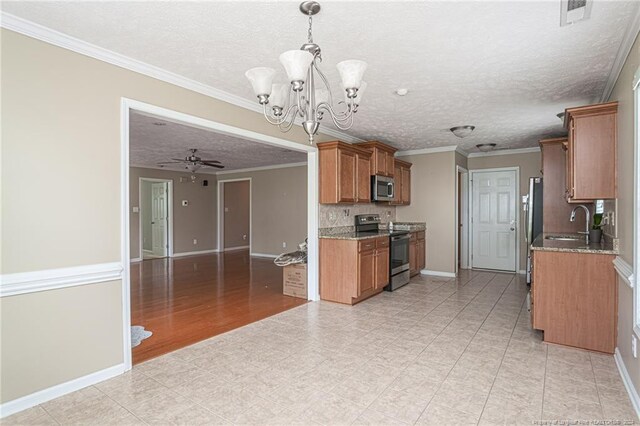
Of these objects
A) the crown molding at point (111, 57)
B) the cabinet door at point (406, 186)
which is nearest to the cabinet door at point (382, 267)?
the cabinet door at point (406, 186)

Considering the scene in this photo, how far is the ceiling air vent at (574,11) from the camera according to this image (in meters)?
1.98

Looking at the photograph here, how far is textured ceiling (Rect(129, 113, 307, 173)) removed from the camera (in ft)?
16.3

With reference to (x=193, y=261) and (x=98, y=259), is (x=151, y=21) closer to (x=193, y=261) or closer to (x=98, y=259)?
(x=98, y=259)

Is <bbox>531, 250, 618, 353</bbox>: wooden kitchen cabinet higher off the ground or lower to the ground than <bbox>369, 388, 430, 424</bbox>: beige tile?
higher

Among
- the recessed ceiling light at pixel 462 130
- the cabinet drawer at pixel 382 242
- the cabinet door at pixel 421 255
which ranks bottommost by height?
the cabinet door at pixel 421 255

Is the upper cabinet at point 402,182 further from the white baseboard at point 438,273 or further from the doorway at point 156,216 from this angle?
the doorway at point 156,216

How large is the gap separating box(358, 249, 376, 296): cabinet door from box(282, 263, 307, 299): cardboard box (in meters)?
0.83

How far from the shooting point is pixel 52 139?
7.65 ft

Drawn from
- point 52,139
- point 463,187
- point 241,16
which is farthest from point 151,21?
point 463,187

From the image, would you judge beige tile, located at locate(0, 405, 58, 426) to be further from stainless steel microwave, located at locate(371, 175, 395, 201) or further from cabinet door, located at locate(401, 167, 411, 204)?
cabinet door, located at locate(401, 167, 411, 204)

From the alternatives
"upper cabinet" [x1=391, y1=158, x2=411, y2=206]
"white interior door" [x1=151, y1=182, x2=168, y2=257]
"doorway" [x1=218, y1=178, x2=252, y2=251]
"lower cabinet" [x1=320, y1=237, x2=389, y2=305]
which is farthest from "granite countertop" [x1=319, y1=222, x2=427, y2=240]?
"white interior door" [x1=151, y1=182, x2=168, y2=257]

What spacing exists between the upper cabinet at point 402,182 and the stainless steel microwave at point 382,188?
350 mm

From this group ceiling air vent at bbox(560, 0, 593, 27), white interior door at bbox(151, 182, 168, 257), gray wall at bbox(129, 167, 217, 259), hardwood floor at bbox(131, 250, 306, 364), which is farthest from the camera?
white interior door at bbox(151, 182, 168, 257)

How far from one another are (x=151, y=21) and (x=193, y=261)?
6947 mm
